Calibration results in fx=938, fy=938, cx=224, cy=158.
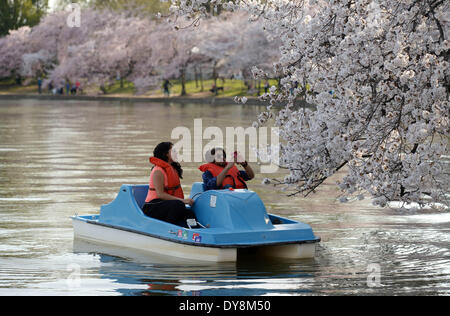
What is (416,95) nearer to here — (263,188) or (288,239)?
(288,239)

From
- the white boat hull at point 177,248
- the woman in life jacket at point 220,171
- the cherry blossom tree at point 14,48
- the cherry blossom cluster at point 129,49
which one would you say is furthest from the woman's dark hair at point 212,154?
the cherry blossom tree at point 14,48

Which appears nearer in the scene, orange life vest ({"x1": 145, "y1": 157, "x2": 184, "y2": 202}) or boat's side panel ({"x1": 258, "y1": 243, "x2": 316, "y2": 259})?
boat's side panel ({"x1": 258, "y1": 243, "x2": 316, "y2": 259})

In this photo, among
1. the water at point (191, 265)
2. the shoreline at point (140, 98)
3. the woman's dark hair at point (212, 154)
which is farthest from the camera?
the shoreline at point (140, 98)

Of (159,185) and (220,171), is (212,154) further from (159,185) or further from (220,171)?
(159,185)

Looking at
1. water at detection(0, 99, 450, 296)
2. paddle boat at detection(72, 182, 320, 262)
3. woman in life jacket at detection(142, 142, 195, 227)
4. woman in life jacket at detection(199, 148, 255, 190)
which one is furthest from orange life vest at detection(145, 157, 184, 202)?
water at detection(0, 99, 450, 296)

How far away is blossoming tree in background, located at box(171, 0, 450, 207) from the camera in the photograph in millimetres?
10898

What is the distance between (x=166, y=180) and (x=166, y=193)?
0.18 metres

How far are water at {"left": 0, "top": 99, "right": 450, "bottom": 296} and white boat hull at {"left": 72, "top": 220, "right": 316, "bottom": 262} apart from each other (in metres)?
0.11

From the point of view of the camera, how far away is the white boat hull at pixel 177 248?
11.0 m

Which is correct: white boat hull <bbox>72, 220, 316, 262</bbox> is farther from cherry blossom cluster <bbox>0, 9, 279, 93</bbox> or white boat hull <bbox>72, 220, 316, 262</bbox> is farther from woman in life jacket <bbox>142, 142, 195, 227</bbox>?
cherry blossom cluster <bbox>0, 9, 279, 93</bbox>

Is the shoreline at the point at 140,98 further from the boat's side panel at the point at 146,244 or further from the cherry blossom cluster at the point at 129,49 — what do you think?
the boat's side panel at the point at 146,244

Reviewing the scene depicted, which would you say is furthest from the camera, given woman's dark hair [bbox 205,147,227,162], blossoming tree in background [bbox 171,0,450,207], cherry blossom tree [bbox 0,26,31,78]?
cherry blossom tree [bbox 0,26,31,78]

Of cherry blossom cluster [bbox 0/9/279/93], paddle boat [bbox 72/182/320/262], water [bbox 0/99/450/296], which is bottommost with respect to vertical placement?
water [bbox 0/99/450/296]
